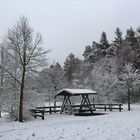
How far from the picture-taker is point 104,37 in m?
71.1

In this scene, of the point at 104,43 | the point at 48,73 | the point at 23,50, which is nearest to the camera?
the point at 23,50

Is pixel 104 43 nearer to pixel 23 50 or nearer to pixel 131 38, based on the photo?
pixel 131 38

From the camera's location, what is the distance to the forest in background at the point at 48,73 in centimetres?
2367

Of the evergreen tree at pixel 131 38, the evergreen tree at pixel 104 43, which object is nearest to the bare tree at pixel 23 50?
the evergreen tree at pixel 131 38

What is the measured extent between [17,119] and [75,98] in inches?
899

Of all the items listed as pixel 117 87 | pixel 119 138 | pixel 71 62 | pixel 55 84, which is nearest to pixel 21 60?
pixel 119 138

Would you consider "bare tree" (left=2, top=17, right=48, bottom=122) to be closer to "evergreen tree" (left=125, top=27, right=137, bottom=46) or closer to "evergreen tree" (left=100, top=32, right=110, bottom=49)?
"evergreen tree" (left=125, top=27, right=137, bottom=46)

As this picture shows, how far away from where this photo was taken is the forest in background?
2367 cm

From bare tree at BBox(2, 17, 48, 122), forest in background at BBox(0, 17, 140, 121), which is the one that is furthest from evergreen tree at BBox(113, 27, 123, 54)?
bare tree at BBox(2, 17, 48, 122)

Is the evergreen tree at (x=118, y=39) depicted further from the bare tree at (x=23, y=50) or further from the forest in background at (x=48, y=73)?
the bare tree at (x=23, y=50)

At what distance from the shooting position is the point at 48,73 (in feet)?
137

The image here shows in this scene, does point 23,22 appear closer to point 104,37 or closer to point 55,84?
point 55,84

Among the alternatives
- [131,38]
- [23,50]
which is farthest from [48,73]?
[131,38]

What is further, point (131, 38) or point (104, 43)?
point (104, 43)
